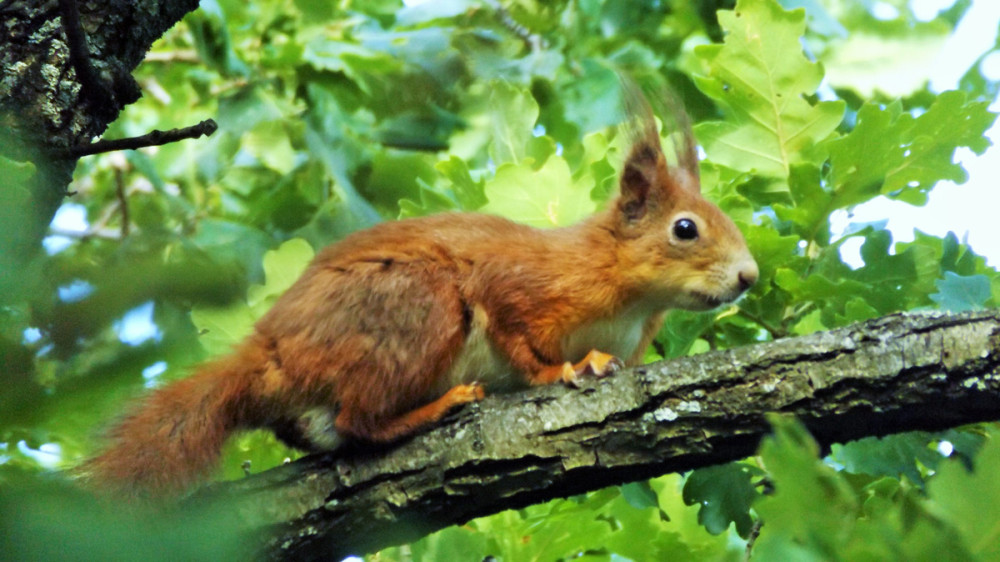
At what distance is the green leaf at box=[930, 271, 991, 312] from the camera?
8.79 ft

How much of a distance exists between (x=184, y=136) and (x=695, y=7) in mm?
4068

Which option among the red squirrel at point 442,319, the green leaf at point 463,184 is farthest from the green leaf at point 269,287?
the green leaf at point 463,184

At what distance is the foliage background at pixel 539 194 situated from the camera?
0.81m

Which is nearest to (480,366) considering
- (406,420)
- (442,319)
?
(442,319)

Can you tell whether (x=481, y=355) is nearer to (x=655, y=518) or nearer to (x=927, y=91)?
(x=655, y=518)

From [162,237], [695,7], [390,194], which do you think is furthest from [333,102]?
[162,237]

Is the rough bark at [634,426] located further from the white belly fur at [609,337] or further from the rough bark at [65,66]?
the rough bark at [65,66]

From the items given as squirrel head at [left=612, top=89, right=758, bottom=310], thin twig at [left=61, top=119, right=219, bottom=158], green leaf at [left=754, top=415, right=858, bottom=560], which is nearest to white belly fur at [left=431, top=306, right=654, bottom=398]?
squirrel head at [left=612, top=89, right=758, bottom=310]

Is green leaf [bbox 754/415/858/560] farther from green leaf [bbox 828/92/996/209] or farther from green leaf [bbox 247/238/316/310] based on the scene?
green leaf [bbox 247/238/316/310]

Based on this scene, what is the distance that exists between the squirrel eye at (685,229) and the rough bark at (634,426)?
1.01 m

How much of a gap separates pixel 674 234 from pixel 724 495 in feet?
3.30

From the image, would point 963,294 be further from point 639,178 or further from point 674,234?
point 639,178

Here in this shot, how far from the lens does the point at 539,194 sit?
362cm

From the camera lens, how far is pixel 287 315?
3012 mm
